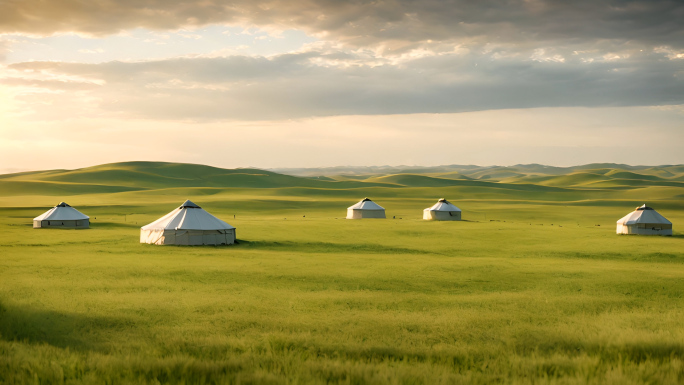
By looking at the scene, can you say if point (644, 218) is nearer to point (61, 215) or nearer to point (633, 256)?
point (633, 256)

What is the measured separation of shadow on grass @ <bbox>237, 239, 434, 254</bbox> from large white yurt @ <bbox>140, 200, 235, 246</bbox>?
1119 millimetres

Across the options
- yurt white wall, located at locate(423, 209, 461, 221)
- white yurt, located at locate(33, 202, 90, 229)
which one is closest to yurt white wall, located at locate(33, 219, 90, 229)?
white yurt, located at locate(33, 202, 90, 229)

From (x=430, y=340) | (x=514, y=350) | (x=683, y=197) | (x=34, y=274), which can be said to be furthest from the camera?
(x=683, y=197)

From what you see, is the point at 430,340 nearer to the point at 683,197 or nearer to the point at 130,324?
the point at 130,324

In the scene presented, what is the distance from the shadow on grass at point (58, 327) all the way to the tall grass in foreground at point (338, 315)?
3 cm

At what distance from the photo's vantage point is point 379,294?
49.0ft

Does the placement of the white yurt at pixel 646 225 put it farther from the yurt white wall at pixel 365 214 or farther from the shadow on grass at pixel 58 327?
the shadow on grass at pixel 58 327

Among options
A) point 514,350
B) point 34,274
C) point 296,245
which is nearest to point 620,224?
point 296,245

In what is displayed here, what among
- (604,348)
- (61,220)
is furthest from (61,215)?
(604,348)

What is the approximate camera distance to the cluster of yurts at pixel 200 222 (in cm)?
2789

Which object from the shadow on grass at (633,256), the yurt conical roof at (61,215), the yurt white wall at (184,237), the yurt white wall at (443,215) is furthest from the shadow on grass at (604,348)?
the yurt white wall at (443,215)

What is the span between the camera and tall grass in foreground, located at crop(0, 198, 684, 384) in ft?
23.7

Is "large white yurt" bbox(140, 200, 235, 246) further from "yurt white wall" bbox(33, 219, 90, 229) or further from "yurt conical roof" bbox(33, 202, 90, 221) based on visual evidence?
"yurt conical roof" bbox(33, 202, 90, 221)

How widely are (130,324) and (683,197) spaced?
353 feet
